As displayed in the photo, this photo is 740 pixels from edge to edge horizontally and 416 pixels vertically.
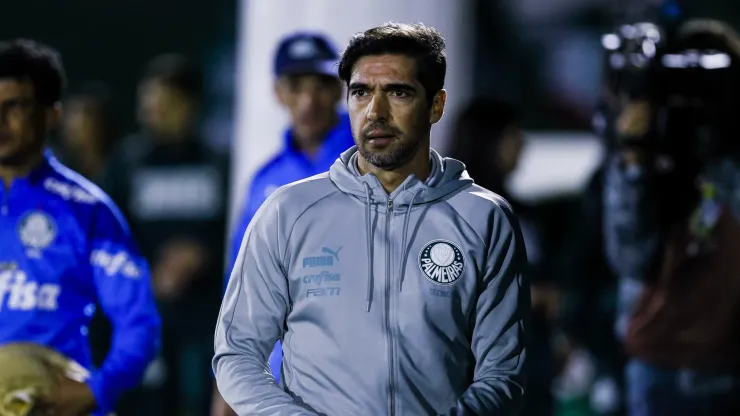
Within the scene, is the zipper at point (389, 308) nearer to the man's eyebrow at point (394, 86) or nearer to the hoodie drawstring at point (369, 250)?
the hoodie drawstring at point (369, 250)

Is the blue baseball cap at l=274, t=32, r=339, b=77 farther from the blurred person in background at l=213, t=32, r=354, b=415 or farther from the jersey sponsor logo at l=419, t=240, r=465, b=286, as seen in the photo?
the jersey sponsor logo at l=419, t=240, r=465, b=286

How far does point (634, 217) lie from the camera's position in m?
6.26

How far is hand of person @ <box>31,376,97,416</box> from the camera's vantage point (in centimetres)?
491

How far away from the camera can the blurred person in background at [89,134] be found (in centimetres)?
870

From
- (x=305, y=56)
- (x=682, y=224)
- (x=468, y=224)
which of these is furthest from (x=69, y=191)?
(x=682, y=224)

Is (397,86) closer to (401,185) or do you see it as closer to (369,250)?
(401,185)

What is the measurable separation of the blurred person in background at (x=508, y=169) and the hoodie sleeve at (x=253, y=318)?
248 centimetres

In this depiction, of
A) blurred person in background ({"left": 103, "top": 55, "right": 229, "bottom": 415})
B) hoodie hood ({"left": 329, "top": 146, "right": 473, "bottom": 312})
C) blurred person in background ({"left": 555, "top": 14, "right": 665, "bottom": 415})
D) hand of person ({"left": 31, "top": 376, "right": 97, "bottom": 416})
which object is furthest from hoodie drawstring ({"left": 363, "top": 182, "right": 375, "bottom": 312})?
→ blurred person in background ({"left": 103, "top": 55, "right": 229, "bottom": 415})

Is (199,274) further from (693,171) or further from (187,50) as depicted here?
(187,50)

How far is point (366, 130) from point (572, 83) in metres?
10.2

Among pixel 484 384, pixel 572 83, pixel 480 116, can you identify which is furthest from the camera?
pixel 572 83

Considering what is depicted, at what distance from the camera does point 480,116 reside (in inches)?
267

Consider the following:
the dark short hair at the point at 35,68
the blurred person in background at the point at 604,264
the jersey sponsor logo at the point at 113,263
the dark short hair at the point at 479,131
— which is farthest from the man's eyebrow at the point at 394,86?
the dark short hair at the point at 479,131


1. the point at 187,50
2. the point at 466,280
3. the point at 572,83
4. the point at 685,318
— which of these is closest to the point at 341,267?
the point at 466,280
